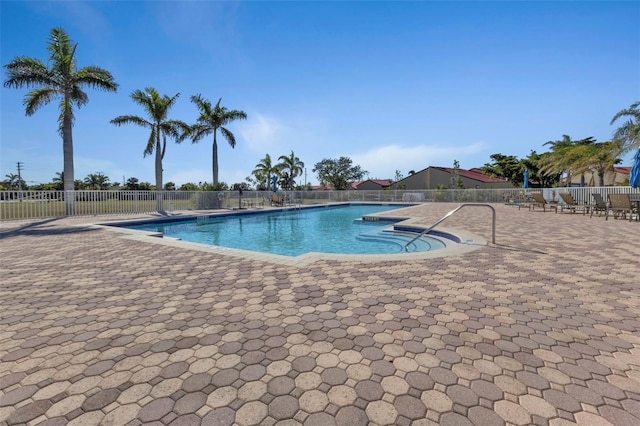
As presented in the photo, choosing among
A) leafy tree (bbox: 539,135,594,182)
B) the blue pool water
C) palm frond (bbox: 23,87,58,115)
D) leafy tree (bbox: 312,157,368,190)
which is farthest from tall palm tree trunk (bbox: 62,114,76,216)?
leafy tree (bbox: 312,157,368,190)

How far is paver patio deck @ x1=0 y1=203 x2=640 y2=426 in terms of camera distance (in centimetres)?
147

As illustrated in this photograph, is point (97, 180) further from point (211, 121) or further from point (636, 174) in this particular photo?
point (636, 174)

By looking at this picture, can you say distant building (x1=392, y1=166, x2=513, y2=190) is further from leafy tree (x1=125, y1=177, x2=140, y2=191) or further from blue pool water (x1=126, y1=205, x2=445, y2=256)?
leafy tree (x1=125, y1=177, x2=140, y2=191)

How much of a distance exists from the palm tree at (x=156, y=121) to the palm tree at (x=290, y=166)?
70.5 feet

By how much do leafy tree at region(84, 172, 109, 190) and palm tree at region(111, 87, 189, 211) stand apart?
2257 inches

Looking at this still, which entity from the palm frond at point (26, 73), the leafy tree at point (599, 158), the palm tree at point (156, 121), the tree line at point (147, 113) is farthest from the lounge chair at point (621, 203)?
the palm frond at point (26, 73)

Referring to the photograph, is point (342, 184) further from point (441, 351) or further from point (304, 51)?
point (441, 351)

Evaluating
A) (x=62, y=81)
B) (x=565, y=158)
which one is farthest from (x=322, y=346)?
(x=565, y=158)

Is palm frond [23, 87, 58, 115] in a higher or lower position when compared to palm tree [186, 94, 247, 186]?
lower

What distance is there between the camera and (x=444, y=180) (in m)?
41.8

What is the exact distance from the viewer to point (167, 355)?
6.47 ft

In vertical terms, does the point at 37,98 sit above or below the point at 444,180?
above

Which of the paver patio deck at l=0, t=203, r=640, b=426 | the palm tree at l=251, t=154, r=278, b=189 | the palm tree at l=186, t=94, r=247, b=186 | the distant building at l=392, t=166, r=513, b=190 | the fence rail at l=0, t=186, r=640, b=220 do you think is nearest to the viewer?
the paver patio deck at l=0, t=203, r=640, b=426

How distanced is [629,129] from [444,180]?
2592 cm
